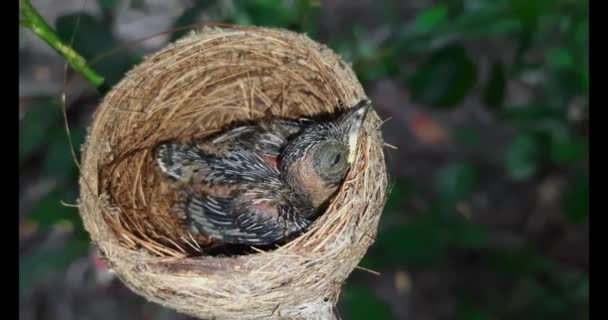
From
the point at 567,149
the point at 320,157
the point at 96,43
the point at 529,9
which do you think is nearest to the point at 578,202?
the point at 567,149

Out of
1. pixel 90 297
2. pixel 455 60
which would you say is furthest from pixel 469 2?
pixel 90 297

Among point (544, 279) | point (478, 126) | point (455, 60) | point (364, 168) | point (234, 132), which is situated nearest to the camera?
point (364, 168)

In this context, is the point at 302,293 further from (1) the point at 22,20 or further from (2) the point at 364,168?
(1) the point at 22,20

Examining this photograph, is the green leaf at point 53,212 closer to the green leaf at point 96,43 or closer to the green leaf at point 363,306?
the green leaf at point 96,43

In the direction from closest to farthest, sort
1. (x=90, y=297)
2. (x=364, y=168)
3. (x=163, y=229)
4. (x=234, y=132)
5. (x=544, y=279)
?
(x=364, y=168) < (x=163, y=229) < (x=234, y=132) < (x=544, y=279) < (x=90, y=297)

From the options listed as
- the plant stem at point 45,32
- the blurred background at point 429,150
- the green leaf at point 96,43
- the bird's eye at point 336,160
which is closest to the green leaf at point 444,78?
the blurred background at point 429,150
